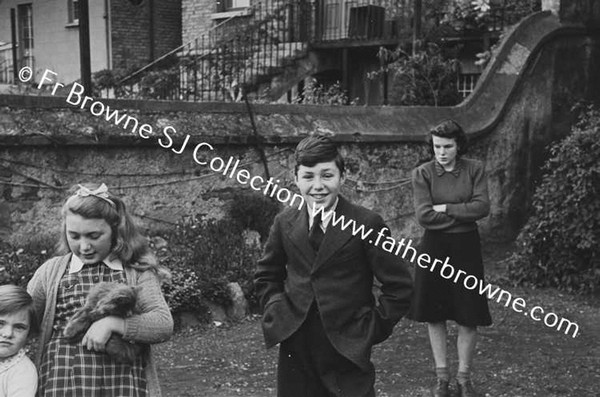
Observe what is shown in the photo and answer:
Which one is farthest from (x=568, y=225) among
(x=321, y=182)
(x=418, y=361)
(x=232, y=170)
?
(x=321, y=182)

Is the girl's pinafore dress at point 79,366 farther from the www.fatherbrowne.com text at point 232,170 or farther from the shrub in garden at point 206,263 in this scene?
the shrub in garden at point 206,263

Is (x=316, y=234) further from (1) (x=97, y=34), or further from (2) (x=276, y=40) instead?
(1) (x=97, y=34)

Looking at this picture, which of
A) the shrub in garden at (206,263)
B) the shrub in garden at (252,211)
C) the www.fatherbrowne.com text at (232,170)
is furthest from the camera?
the shrub in garden at (252,211)

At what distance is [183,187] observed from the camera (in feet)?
30.2

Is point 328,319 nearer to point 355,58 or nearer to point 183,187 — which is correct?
point 183,187

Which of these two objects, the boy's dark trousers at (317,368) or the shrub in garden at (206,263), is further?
the shrub in garden at (206,263)

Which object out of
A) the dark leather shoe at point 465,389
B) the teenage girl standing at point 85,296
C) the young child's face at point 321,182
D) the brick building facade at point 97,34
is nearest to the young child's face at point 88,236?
the teenage girl standing at point 85,296

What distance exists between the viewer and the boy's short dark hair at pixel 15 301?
3383 millimetres

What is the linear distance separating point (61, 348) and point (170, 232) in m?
5.52

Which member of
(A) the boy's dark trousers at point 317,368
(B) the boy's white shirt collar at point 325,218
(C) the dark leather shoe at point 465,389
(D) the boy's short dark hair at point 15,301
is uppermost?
(B) the boy's white shirt collar at point 325,218

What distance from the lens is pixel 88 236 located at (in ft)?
11.6

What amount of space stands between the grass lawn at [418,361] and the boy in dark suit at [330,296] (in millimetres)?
2247

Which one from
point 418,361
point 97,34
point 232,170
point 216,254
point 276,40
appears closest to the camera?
point 418,361

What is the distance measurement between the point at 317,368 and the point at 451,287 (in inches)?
87.1
